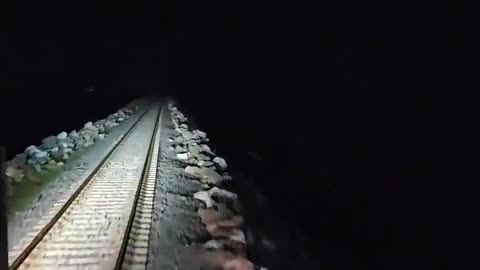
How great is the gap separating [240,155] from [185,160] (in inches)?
222

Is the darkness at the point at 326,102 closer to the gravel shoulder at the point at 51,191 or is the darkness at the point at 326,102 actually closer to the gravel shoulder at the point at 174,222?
the gravel shoulder at the point at 174,222

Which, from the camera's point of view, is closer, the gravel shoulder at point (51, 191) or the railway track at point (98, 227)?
the railway track at point (98, 227)

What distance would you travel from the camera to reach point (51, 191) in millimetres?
8867

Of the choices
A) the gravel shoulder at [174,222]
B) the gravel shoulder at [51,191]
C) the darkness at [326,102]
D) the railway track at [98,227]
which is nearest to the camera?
the railway track at [98,227]

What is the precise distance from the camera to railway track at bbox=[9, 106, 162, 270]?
5594 mm

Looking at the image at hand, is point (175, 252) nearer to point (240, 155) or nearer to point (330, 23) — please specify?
point (240, 155)

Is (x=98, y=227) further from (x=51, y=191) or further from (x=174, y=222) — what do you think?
(x=51, y=191)

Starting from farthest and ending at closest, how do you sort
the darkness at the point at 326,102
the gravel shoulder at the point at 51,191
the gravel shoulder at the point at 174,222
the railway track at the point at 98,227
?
the darkness at the point at 326,102, the gravel shoulder at the point at 51,191, the gravel shoulder at the point at 174,222, the railway track at the point at 98,227

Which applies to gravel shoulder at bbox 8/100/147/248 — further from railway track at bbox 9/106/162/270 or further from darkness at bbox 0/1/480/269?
darkness at bbox 0/1/480/269

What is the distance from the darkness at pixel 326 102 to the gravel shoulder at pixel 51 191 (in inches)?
174

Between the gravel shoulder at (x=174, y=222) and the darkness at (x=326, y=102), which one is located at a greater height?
the darkness at (x=326, y=102)

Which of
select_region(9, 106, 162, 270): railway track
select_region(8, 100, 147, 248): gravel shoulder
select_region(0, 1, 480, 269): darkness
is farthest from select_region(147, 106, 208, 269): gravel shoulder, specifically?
select_region(0, 1, 480, 269): darkness

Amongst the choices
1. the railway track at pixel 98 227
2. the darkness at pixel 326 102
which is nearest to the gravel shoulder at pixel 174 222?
the railway track at pixel 98 227

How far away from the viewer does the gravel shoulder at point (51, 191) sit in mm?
6737
